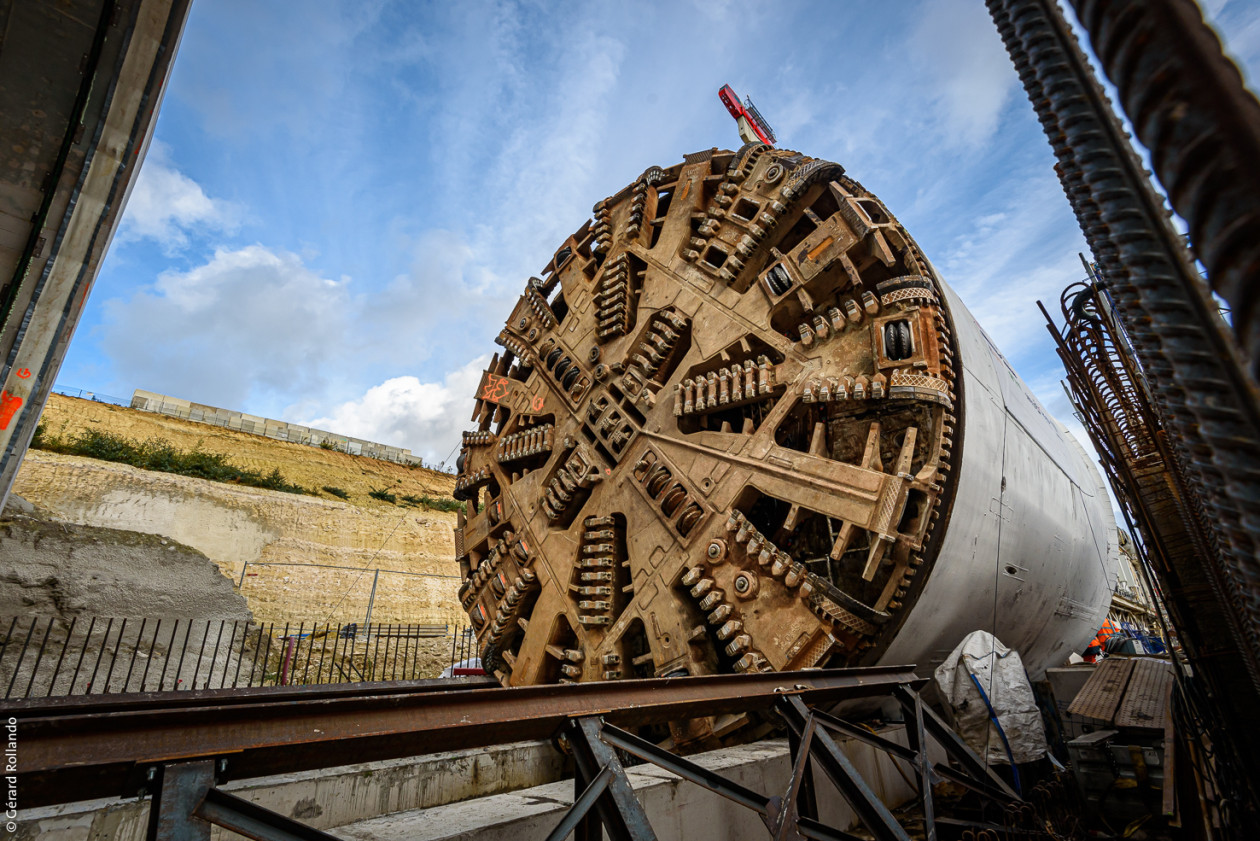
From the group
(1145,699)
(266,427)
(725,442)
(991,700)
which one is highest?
(266,427)

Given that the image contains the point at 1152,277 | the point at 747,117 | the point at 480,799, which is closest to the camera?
the point at 1152,277

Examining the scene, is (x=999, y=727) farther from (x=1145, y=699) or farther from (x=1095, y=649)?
(x=1095, y=649)

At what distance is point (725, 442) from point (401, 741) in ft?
13.6

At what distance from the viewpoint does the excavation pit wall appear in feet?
9.02

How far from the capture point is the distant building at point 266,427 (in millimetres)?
37969

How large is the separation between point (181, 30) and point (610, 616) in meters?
5.59

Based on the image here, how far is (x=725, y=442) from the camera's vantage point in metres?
5.82

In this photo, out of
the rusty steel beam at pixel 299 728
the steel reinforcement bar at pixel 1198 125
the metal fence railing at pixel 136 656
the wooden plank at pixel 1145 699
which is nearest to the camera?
the steel reinforcement bar at pixel 1198 125

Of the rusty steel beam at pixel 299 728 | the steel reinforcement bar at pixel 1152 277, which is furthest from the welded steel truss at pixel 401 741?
the steel reinforcement bar at pixel 1152 277

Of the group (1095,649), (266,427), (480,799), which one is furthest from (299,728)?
(266,427)

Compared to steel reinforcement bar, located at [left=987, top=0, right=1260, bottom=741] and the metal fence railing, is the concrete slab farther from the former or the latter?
steel reinforcement bar, located at [left=987, top=0, right=1260, bottom=741]

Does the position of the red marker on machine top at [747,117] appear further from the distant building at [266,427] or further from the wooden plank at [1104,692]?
the distant building at [266,427]

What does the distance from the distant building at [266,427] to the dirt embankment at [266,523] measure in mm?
3568

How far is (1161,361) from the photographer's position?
1.19 metres
